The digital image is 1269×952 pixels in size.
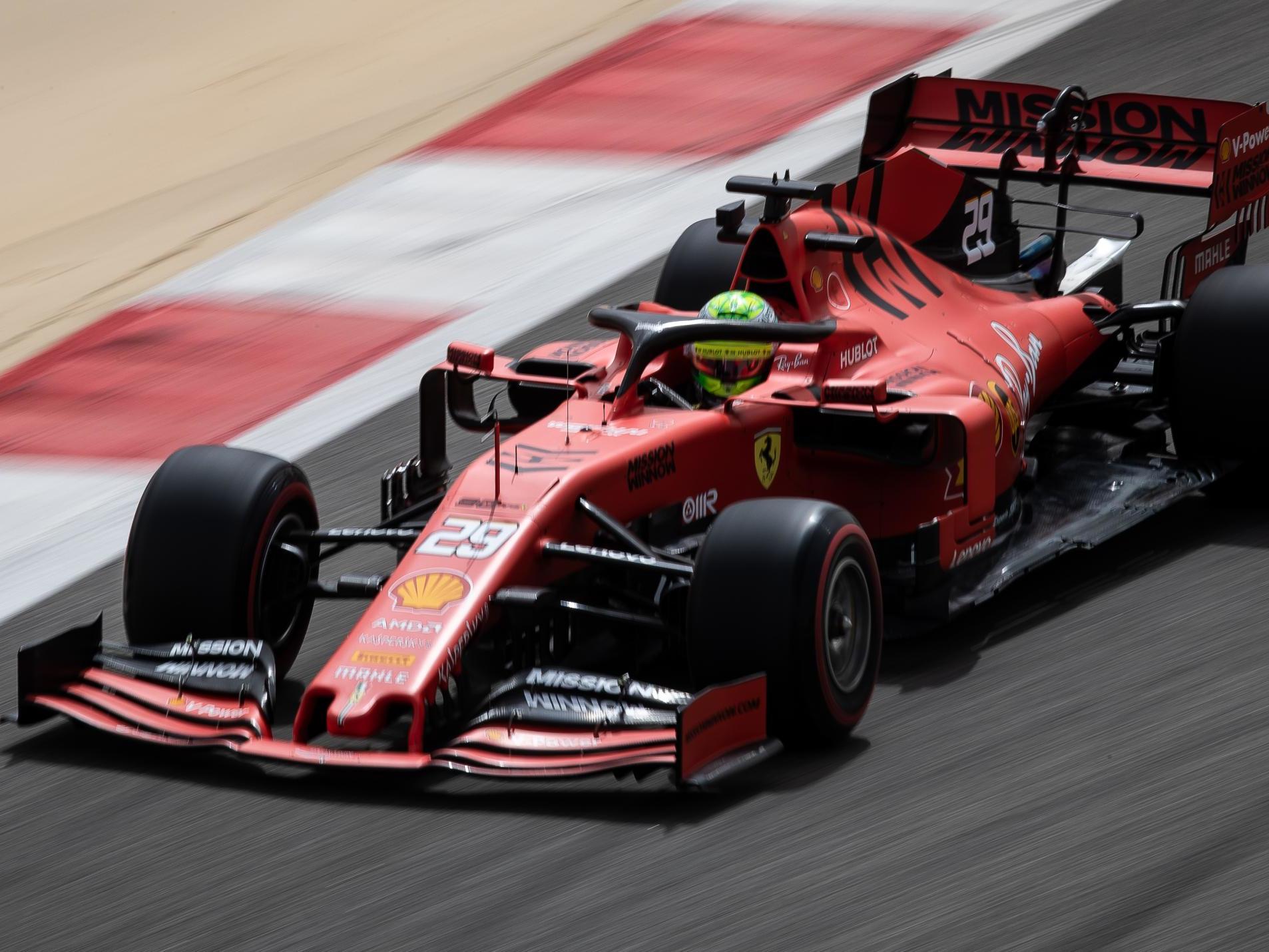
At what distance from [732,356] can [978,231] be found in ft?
7.87

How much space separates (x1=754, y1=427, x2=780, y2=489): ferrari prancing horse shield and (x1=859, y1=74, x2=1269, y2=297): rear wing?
6.83 ft

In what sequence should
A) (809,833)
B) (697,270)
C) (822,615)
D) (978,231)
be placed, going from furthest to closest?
(697,270) → (978,231) → (822,615) → (809,833)

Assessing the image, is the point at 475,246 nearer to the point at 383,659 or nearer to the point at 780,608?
the point at 383,659

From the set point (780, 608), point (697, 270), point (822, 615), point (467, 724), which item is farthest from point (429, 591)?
point (697, 270)

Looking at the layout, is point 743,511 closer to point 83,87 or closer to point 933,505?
point 933,505

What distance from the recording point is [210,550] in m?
6.86

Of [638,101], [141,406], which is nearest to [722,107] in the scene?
[638,101]

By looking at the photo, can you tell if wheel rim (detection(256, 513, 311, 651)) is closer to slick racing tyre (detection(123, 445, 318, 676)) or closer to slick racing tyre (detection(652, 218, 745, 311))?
slick racing tyre (detection(123, 445, 318, 676))

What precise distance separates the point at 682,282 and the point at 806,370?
2061 mm

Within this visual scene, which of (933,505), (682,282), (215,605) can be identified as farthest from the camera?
(682,282)

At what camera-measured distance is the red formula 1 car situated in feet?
20.2

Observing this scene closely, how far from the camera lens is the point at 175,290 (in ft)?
42.8

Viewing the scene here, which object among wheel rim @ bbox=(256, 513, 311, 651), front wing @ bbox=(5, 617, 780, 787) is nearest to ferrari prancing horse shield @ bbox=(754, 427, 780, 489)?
front wing @ bbox=(5, 617, 780, 787)

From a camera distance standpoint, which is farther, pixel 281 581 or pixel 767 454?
pixel 767 454
